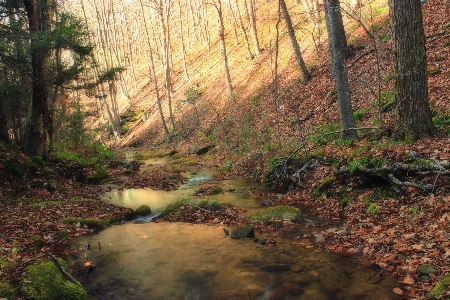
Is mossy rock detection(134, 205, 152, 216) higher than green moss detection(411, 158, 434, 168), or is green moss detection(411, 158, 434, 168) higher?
green moss detection(411, 158, 434, 168)

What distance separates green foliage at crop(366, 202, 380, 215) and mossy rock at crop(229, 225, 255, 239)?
2.51 meters

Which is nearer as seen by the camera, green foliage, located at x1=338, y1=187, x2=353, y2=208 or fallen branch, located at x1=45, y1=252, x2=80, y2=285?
fallen branch, located at x1=45, y1=252, x2=80, y2=285

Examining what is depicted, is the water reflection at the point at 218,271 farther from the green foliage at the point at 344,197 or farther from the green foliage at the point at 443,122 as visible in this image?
the green foliage at the point at 443,122

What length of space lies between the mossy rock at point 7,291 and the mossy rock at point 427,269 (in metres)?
5.51

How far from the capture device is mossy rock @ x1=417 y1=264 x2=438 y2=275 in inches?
184

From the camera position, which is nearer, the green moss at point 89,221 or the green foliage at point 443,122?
the green foliage at point 443,122

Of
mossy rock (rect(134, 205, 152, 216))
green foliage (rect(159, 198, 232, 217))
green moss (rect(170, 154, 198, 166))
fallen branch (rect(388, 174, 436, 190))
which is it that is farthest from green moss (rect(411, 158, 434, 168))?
green moss (rect(170, 154, 198, 166))

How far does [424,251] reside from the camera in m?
5.19

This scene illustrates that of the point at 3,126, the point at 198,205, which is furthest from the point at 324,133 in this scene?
the point at 3,126

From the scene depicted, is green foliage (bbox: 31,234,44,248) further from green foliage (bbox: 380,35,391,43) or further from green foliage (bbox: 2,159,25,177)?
green foliage (bbox: 380,35,391,43)

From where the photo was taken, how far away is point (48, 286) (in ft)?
16.5

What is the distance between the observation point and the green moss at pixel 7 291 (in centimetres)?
452

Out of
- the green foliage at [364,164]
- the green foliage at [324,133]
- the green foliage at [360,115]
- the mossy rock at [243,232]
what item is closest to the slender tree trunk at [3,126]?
the mossy rock at [243,232]

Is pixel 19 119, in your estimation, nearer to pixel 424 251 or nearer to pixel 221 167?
pixel 221 167
